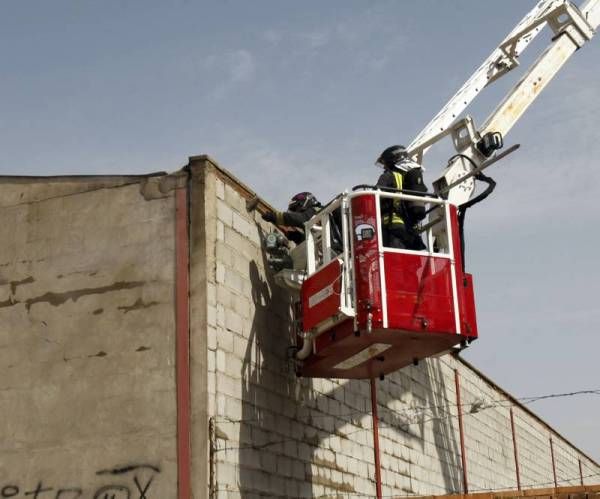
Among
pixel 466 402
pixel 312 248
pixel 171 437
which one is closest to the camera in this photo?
pixel 171 437

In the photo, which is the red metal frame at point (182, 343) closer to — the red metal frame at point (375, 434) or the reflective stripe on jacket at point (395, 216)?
the reflective stripe on jacket at point (395, 216)

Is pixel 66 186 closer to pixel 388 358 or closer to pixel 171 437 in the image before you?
pixel 171 437

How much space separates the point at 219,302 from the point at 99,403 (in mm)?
1774

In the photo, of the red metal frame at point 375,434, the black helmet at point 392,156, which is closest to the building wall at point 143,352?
the red metal frame at point 375,434

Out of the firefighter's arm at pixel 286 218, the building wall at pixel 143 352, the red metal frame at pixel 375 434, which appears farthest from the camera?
the red metal frame at pixel 375 434

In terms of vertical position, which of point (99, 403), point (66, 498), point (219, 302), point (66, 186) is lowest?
point (66, 498)

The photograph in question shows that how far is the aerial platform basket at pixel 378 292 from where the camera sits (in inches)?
425

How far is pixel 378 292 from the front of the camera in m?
10.7

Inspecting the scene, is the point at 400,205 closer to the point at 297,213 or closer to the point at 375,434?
the point at 297,213

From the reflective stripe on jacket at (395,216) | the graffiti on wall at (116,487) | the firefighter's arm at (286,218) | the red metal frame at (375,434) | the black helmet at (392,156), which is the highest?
the black helmet at (392,156)

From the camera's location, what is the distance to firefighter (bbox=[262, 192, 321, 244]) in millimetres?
12836

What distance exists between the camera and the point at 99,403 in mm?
11039

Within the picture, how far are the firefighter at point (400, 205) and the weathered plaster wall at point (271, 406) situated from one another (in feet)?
6.22

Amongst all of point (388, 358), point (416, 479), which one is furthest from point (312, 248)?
point (416, 479)
